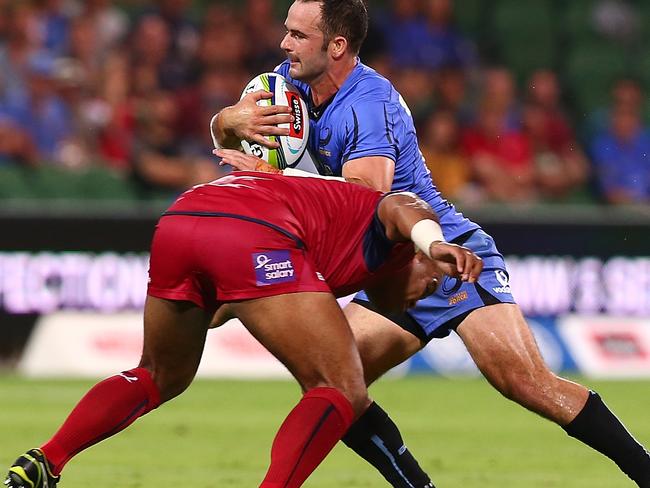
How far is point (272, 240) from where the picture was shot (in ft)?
14.6

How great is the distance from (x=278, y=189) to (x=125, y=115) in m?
8.25

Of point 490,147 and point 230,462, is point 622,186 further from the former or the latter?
point 230,462

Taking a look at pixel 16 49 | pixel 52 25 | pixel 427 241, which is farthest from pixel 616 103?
pixel 427 241

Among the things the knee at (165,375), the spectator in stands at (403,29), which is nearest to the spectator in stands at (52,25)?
the spectator in stands at (403,29)

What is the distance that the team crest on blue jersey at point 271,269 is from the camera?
4.42 metres

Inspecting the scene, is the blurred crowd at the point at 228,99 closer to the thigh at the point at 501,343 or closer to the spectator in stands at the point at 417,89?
the spectator in stands at the point at 417,89

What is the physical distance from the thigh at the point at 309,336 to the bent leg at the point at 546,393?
3.72ft

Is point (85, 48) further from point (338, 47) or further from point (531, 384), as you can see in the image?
point (531, 384)

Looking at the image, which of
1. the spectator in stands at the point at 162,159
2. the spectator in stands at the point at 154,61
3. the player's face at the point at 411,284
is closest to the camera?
the player's face at the point at 411,284

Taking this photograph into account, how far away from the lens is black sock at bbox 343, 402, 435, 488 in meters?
5.28

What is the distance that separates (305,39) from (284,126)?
15.2 inches

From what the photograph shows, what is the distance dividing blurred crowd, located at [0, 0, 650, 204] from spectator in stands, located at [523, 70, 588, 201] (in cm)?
1

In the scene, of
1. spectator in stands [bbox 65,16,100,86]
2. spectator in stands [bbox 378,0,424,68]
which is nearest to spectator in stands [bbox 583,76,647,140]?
spectator in stands [bbox 378,0,424,68]

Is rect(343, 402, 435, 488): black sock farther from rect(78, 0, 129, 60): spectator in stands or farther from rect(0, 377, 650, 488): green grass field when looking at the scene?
rect(78, 0, 129, 60): spectator in stands
